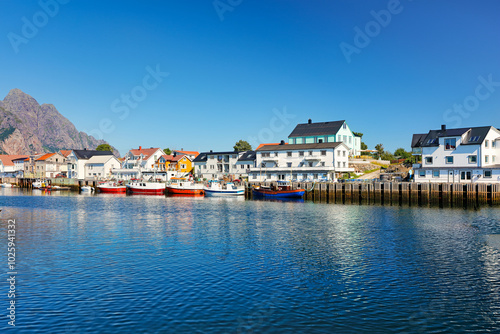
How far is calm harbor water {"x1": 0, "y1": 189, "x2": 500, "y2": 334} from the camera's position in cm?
1530

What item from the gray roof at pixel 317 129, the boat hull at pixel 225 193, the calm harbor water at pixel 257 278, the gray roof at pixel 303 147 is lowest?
the calm harbor water at pixel 257 278

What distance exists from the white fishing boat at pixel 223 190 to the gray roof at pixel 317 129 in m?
32.0

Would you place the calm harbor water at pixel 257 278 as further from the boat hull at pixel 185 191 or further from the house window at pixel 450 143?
the boat hull at pixel 185 191

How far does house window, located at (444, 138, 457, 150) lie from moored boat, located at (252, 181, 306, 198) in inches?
1116

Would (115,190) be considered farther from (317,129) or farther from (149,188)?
(317,129)

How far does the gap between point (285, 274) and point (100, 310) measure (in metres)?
10.2

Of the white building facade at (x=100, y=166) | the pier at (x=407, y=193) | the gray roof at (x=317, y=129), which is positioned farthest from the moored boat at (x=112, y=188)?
the pier at (x=407, y=193)

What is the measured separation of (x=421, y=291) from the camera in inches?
741

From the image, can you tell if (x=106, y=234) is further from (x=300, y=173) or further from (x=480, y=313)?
(x=300, y=173)

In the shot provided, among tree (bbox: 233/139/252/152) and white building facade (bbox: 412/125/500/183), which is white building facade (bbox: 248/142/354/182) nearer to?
white building facade (bbox: 412/125/500/183)

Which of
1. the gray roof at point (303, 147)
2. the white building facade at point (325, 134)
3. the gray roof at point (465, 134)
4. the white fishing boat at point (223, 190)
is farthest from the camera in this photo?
the white building facade at point (325, 134)

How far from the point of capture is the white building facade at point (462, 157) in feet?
221

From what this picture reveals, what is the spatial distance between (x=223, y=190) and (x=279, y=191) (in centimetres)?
1385

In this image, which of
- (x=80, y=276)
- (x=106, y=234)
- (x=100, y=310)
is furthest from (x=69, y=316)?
(x=106, y=234)
